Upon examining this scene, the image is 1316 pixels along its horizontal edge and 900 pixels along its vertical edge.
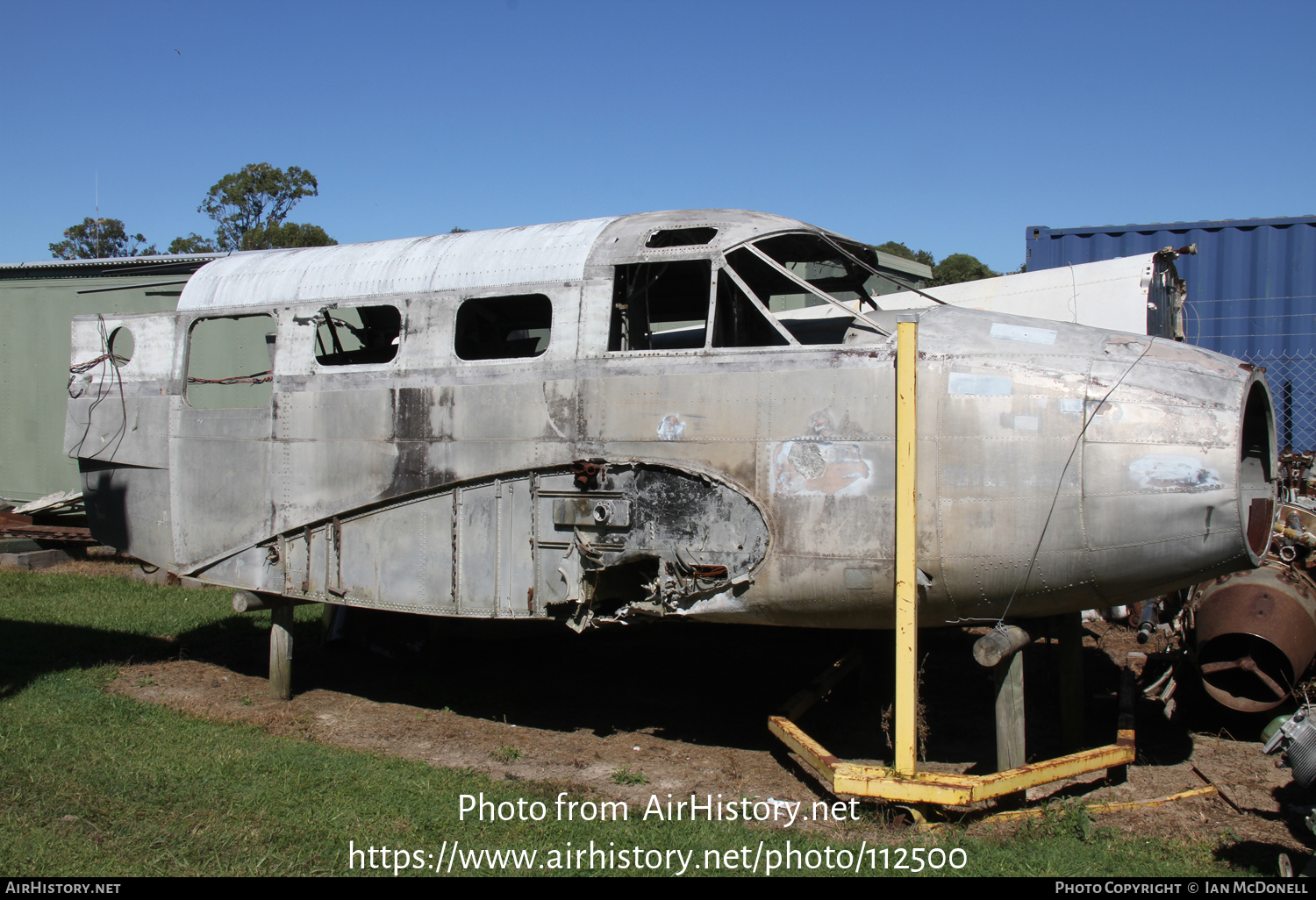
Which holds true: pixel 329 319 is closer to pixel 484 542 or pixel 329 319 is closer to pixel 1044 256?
pixel 484 542

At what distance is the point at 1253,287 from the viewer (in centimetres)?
1359

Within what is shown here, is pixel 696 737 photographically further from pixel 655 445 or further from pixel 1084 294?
pixel 1084 294

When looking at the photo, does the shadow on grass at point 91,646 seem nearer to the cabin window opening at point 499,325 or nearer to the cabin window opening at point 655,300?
the cabin window opening at point 499,325

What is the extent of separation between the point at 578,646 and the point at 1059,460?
6594mm

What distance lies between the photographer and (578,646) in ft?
35.4

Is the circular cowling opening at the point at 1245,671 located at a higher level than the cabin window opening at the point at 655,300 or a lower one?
lower

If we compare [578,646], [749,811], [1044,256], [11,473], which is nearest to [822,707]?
[749,811]

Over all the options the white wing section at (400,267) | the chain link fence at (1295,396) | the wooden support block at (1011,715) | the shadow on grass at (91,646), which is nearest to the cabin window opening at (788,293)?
the white wing section at (400,267)

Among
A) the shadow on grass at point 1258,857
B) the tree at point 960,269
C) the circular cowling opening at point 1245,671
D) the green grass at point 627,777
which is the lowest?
the green grass at point 627,777

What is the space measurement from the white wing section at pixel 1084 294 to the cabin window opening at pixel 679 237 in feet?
12.9

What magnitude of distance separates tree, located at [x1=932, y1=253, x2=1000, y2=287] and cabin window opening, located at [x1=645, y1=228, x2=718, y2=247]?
33057 mm

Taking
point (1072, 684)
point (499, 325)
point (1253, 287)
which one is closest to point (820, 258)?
point (499, 325)

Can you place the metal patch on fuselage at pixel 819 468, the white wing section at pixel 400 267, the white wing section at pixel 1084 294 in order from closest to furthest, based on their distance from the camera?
1. the metal patch on fuselage at pixel 819 468
2. the white wing section at pixel 400 267
3. the white wing section at pixel 1084 294

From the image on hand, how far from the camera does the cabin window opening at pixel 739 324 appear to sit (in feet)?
23.8
